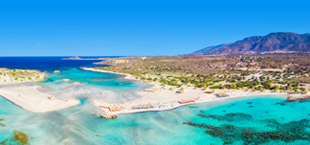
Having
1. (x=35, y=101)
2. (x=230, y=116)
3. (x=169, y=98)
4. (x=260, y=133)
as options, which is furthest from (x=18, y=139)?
(x=260, y=133)

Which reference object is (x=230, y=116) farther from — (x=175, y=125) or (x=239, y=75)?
(x=239, y=75)

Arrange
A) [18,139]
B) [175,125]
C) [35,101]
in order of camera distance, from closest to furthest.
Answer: [18,139] < [175,125] < [35,101]

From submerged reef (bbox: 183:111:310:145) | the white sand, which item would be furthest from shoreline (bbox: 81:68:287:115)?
submerged reef (bbox: 183:111:310:145)

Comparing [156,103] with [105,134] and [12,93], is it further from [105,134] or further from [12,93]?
[12,93]

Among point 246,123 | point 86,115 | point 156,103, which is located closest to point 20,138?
point 86,115

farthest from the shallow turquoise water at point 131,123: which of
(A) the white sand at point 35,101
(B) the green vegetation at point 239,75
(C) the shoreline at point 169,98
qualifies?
(B) the green vegetation at point 239,75

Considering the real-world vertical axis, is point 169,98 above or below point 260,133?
above
